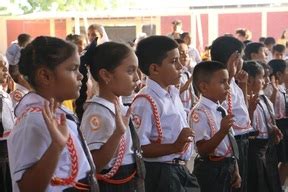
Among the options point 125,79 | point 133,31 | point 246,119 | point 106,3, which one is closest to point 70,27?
point 133,31

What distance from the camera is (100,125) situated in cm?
225

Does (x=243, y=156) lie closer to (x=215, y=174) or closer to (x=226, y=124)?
(x=215, y=174)

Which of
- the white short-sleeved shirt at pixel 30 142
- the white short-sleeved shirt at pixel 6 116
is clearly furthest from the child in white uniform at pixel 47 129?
the white short-sleeved shirt at pixel 6 116

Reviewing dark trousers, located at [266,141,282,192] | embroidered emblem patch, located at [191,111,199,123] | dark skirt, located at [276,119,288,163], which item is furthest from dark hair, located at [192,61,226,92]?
dark skirt, located at [276,119,288,163]

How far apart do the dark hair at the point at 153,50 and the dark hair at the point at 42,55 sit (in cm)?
97

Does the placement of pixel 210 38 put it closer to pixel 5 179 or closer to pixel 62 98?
pixel 5 179

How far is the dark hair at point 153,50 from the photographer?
2.85 metres

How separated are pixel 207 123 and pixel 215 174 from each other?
1.02 ft

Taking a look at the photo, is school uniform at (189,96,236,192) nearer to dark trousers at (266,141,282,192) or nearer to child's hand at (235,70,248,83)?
child's hand at (235,70,248,83)

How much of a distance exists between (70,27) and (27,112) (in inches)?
536

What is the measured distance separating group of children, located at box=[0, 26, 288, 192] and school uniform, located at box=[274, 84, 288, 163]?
2.07 feet

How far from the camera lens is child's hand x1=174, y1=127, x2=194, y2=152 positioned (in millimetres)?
2604

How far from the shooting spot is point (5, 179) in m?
3.95

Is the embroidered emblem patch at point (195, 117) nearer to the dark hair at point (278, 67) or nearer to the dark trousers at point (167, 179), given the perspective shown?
the dark trousers at point (167, 179)
